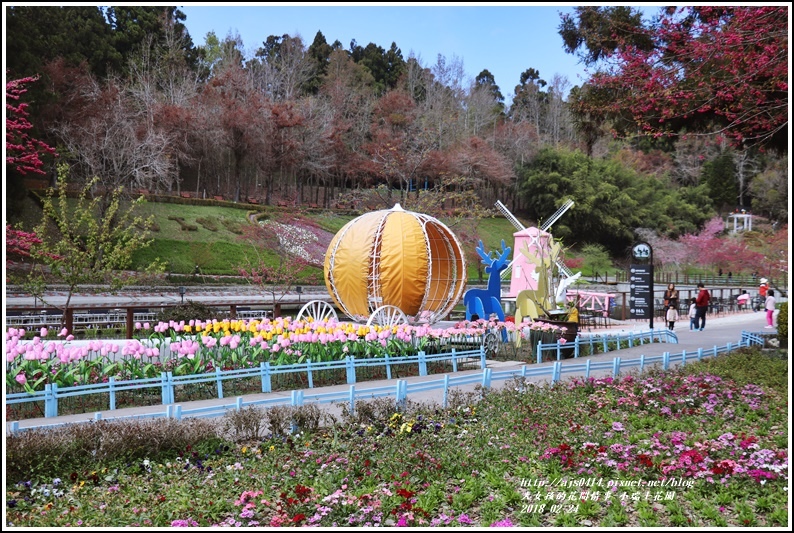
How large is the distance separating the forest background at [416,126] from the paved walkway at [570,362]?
509 centimetres

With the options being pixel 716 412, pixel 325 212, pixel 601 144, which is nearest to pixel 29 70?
pixel 325 212

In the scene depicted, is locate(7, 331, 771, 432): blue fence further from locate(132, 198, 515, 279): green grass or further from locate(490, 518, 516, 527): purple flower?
locate(132, 198, 515, 279): green grass

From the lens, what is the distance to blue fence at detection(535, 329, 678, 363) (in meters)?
15.7

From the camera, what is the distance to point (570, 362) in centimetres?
1530

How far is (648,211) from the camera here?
60656mm

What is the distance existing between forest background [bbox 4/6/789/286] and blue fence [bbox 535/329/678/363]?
4.78 metres

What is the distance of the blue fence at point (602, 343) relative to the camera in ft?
51.4

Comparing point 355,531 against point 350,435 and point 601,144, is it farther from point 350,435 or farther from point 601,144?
point 601,144

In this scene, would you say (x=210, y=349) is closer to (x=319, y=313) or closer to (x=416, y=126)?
(x=319, y=313)

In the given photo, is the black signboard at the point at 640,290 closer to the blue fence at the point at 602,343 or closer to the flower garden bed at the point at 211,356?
the blue fence at the point at 602,343

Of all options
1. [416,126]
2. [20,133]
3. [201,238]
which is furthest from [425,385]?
[416,126]

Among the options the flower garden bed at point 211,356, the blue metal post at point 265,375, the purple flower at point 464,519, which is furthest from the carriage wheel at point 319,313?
the purple flower at point 464,519

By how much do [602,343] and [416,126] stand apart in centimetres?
3708

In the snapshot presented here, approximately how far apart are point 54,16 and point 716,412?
4026 centimetres
